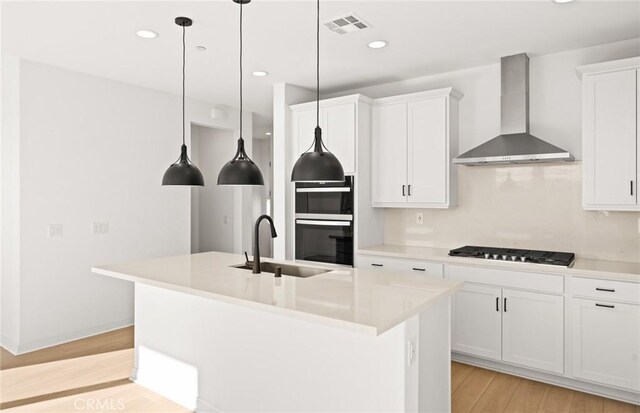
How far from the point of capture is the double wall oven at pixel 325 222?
425cm

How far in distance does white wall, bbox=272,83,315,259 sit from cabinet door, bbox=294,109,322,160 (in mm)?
77

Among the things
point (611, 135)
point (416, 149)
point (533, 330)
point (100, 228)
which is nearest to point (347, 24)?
point (416, 149)

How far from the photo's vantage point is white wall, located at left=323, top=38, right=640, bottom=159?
3.54 meters

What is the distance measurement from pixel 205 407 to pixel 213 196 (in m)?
4.60

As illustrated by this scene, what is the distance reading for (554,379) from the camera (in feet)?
10.7

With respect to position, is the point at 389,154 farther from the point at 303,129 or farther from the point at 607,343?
the point at 607,343

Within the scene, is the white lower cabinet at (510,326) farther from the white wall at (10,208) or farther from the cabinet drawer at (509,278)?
the white wall at (10,208)

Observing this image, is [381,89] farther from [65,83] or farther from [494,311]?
[65,83]

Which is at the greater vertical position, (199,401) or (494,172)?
(494,172)

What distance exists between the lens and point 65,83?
4129 millimetres

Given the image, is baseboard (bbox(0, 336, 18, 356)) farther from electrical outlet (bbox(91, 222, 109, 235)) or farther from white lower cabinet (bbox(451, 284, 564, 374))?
white lower cabinet (bbox(451, 284, 564, 374))

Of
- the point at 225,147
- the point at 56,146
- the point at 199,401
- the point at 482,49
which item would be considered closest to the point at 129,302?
the point at 56,146

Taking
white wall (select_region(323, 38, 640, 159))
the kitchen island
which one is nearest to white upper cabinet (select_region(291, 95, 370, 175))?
white wall (select_region(323, 38, 640, 159))

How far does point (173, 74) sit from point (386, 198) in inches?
97.0
